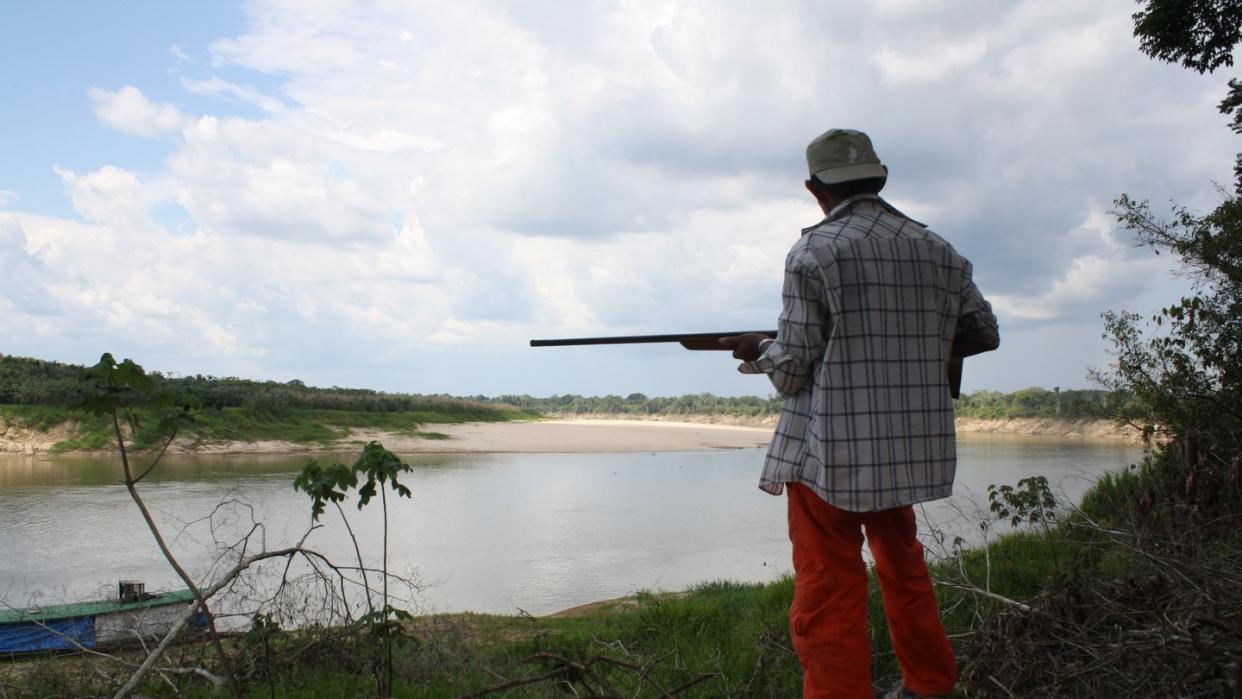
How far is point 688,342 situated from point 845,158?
0.93m

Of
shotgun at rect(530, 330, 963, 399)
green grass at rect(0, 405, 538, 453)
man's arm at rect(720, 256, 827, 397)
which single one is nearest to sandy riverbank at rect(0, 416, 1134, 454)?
green grass at rect(0, 405, 538, 453)

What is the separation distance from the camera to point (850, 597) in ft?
7.88

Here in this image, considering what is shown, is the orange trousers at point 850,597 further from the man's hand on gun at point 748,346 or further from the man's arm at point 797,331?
the man's hand on gun at point 748,346

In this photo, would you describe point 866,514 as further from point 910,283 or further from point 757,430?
point 757,430

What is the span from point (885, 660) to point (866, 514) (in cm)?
169

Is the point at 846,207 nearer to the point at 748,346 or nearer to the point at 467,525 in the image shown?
the point at 748,346

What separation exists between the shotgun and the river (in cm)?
270

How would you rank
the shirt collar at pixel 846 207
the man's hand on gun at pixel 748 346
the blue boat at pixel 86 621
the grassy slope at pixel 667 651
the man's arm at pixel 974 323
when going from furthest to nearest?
1. the blue boat at pixel 86 621
2. the grassy slope at pixel 667 651
3. the man's hand on gun at pixel 748 346
4. the man's arm at pixel 974 323
5. the shirt collar at pixel 846 207

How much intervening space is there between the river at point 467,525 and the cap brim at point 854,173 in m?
3.45

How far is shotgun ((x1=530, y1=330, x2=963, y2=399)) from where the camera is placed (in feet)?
9.21

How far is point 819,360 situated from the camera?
2.40m

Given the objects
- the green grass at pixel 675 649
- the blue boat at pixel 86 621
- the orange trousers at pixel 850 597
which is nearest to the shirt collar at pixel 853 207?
the orange trousers at pixel 850 597

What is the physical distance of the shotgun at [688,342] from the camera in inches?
110

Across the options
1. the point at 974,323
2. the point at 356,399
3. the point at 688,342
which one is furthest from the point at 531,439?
the point at 974,323
